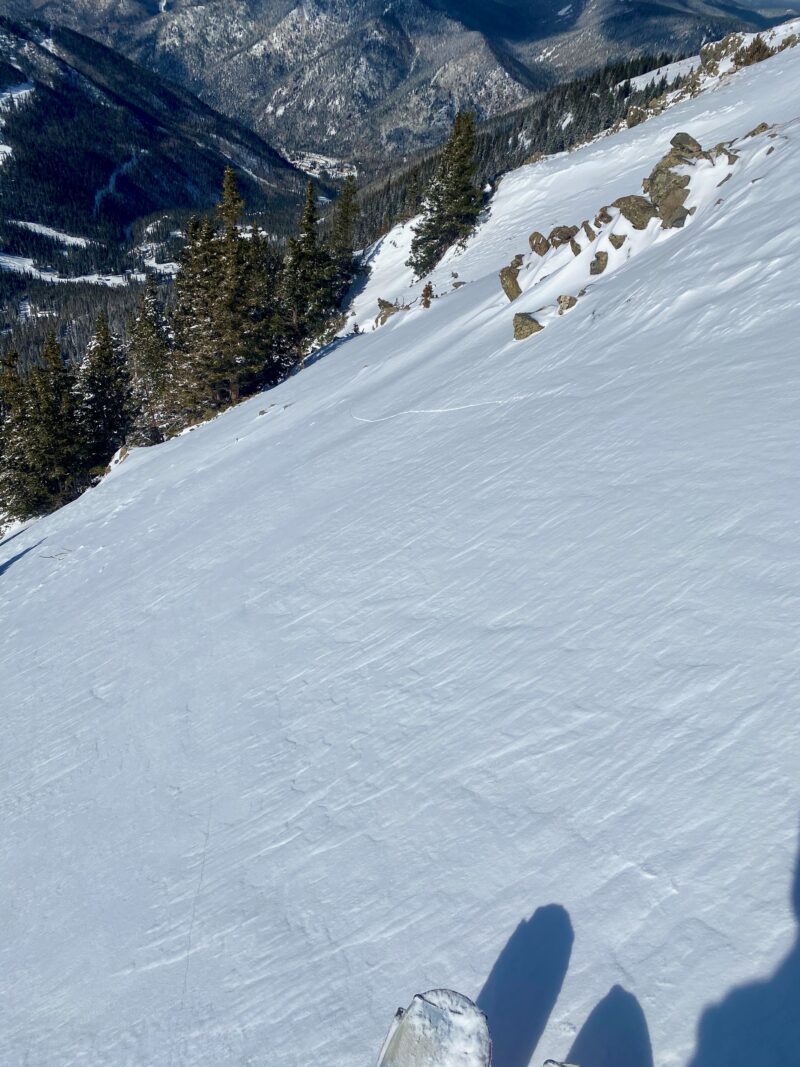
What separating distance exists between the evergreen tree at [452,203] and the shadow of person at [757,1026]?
3873cm

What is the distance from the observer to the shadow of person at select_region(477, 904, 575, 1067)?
2416 millimetres

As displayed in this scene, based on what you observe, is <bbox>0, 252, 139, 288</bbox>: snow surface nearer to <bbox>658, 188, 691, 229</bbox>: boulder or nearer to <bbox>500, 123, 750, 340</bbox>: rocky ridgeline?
<bbox>500, 123, 750, 340</bbox>: rocky ridgeline

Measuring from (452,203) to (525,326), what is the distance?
2805 centimetres

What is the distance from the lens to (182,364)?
26016 mm

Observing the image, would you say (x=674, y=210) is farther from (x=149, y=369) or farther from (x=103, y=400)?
(x=103, y=400)

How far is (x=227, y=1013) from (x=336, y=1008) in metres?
0.66

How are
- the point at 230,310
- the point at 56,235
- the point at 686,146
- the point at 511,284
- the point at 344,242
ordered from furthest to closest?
the point at 56,235 < the point at 344,242 < the point at 230,310 < the point at 511,284 < the point at 686,146

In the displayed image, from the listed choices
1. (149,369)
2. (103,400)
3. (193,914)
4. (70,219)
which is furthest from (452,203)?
(70,219)

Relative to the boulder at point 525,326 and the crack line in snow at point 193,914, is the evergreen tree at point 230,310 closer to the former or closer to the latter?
the boulder at point 525,326

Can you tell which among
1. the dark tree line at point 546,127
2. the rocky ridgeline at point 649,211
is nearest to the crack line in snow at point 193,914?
the rocky ridgeline at point 649,211

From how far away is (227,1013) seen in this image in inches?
119

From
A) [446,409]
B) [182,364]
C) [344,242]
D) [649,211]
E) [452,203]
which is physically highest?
[344,242]

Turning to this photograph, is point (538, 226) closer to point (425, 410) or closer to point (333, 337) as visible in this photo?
point (333, 337)

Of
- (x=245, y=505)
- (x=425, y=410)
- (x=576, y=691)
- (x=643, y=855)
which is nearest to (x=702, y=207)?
(x=425, y=410)
